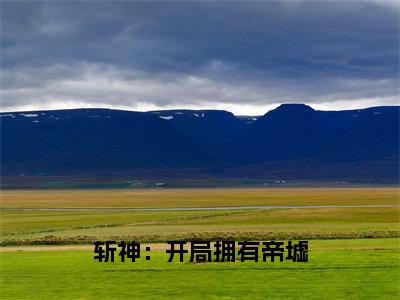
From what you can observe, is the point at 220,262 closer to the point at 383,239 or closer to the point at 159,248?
the point at 159,248

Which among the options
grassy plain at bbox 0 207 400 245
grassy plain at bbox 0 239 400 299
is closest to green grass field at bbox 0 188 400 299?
grassy plain at bbox 0 239 400 299

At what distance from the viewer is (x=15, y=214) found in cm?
9119

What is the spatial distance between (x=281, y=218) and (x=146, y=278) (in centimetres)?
4798

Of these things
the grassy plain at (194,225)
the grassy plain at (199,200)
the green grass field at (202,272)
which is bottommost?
the grassy plain at (199,200)

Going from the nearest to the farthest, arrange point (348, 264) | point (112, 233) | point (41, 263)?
point (348, 264) → point (41, 263) → point (112, 233)

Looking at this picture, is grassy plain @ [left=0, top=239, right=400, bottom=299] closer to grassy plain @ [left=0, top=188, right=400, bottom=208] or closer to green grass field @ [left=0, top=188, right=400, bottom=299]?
green grass field @ [left=0, top=188, right=400, bottom=299]

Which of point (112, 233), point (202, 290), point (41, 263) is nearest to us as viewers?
point (202, 290)

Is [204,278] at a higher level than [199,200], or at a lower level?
higher

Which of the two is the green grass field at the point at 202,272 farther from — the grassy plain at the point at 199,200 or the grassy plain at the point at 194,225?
the grassy plain at the point at 199,200

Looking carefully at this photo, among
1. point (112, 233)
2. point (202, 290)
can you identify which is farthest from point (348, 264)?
point (112, 233)

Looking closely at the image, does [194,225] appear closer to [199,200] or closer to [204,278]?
[204,278]

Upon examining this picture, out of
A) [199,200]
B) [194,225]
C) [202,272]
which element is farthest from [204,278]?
[199,200]

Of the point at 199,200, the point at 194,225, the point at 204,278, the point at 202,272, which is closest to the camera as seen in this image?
the point at 204,278

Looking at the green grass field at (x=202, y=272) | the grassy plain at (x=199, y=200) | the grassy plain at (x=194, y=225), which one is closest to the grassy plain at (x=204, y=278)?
the green grass field at (x=202, y=272)
